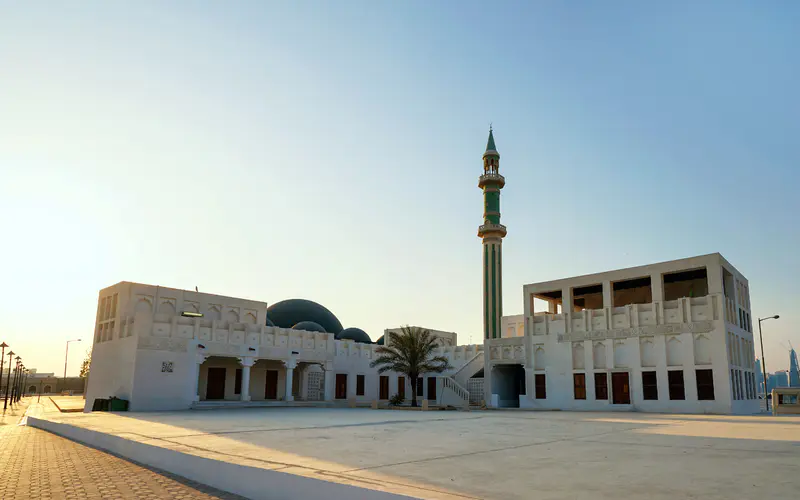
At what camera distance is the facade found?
34.3 m

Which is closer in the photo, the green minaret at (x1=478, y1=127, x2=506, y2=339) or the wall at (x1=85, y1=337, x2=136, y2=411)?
the wall at (x1=85, y1=337, x2=136, y2=411)

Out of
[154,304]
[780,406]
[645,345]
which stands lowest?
[780,406]

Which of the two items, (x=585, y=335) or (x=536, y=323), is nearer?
(x=585, y=335)

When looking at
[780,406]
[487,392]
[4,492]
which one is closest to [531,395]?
[487,392]

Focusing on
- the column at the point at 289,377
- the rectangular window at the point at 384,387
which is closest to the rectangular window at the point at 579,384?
the rectangular window at the point at 384,387

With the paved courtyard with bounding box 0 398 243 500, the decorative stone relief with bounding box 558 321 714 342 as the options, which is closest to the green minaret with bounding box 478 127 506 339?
the decorative stone relief with bounding box 558 321 714 342

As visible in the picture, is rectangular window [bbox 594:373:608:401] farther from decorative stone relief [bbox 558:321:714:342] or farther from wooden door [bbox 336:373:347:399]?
wooden door [bbox 336:373:347:399]

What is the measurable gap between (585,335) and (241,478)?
3280 cm

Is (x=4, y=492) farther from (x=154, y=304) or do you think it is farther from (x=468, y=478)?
(x=154, y=304)

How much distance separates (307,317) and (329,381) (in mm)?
19932

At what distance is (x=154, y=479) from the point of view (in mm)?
9633

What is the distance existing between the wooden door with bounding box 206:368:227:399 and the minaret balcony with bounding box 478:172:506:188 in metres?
30.0

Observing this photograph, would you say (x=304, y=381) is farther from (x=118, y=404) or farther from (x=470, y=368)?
(x=118, y=404)

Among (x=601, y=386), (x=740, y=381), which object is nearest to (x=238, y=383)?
(x=601, y=386)
